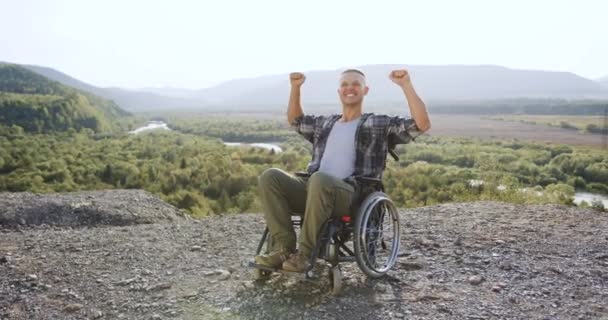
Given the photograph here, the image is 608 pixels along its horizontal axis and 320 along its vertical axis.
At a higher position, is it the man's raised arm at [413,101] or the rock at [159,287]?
the man's raised arm at [413,101]

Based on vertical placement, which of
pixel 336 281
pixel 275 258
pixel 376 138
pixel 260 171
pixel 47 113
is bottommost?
pixel 260 171

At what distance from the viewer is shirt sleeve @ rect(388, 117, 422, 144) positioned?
4.04 m

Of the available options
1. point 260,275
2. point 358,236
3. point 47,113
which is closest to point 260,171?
point 260,275

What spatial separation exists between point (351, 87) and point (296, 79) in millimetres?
619

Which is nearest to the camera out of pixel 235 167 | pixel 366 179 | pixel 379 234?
pixel 366 179

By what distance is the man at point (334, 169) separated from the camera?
12.6ft

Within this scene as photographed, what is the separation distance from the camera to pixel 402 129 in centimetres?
410

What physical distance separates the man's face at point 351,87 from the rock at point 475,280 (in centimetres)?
193

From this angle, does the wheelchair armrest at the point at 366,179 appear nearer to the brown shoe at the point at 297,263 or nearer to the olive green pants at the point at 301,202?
the olive green pants at the point at 301,202

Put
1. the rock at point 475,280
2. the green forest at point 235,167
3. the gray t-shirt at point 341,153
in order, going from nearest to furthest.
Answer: the gray t-shirt at point 341,153 < the rock at point 475,280 < the green forest at point 235,167

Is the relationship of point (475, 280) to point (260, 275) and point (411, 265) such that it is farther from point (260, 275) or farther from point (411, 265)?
point (260, 275)

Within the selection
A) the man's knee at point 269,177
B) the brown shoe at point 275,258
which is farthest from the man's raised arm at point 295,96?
the brown shoe at point 275,258

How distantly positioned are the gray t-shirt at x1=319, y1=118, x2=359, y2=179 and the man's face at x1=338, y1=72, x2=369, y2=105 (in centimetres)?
19

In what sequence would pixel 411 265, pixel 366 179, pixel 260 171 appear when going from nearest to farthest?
pixel 366 179 < pixel 411 265 < pixel 260 171
